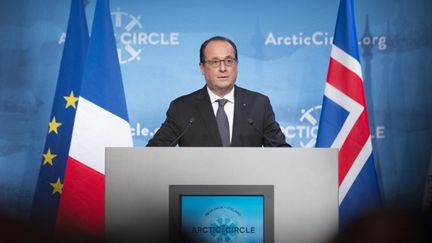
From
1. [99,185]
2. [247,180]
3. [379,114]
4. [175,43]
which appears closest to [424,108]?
[379,114]

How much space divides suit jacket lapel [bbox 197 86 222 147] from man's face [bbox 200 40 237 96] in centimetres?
8

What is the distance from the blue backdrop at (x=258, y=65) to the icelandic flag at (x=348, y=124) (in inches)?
25.7

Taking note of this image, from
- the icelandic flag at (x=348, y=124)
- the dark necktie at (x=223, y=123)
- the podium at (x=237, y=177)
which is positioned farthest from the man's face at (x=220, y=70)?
the podium at (x=237, y=177)

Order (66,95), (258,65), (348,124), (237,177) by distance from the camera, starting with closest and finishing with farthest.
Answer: (237,177) → (348,124) → (66,95) → (258,65)

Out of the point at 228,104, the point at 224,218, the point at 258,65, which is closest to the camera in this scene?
the point at 224,218

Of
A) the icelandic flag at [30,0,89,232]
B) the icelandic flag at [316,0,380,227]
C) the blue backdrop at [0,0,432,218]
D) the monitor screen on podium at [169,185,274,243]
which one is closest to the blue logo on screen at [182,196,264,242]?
the monitor screen on podium at [169,185,274,243]

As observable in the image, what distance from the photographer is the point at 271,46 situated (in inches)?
200

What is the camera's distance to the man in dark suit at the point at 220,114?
320cm

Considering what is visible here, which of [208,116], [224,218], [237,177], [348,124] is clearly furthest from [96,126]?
[224,218]

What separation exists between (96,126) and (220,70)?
937mm

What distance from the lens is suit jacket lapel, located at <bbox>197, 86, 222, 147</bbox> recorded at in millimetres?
3242

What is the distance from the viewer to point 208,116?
10.9ft

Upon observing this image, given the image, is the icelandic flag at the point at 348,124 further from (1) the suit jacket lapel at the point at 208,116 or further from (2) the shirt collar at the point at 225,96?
(1) the suit jacket lapel at the point at 208,116

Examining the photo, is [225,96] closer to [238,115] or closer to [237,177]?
[238,115]
